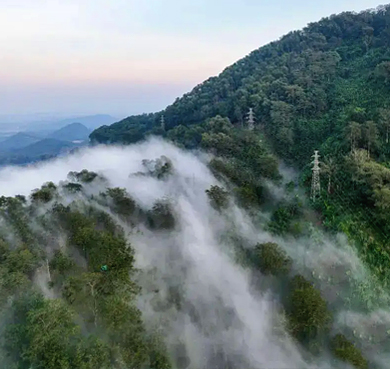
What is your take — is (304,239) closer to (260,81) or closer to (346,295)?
(346,295)

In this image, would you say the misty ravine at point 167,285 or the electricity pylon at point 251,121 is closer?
the misty ravine at point 167,285

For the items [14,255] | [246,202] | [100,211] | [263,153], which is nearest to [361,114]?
[263,153]

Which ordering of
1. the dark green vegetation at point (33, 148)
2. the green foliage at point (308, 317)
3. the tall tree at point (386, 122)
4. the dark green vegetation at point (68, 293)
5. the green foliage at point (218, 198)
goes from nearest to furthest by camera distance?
the dark green vegetation at point (68, 293) < the green foliage at point (308, 317) < the green foliage at point (218, 198) < the tall tree at point (386, 122) < the dark green vegetation at point (33, 148)

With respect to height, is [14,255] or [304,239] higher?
[14,255]

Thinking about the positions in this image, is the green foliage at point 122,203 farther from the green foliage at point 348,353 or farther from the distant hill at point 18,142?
the distant hill at point 18,142

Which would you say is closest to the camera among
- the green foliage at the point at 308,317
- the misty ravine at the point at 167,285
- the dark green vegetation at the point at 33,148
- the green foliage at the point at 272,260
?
the misty ravine at the point at 167,285

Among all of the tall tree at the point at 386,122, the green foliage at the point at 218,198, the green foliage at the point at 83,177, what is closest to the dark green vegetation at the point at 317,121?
the tall tree at the point at 386,122

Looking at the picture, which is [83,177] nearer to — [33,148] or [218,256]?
[218,256]
